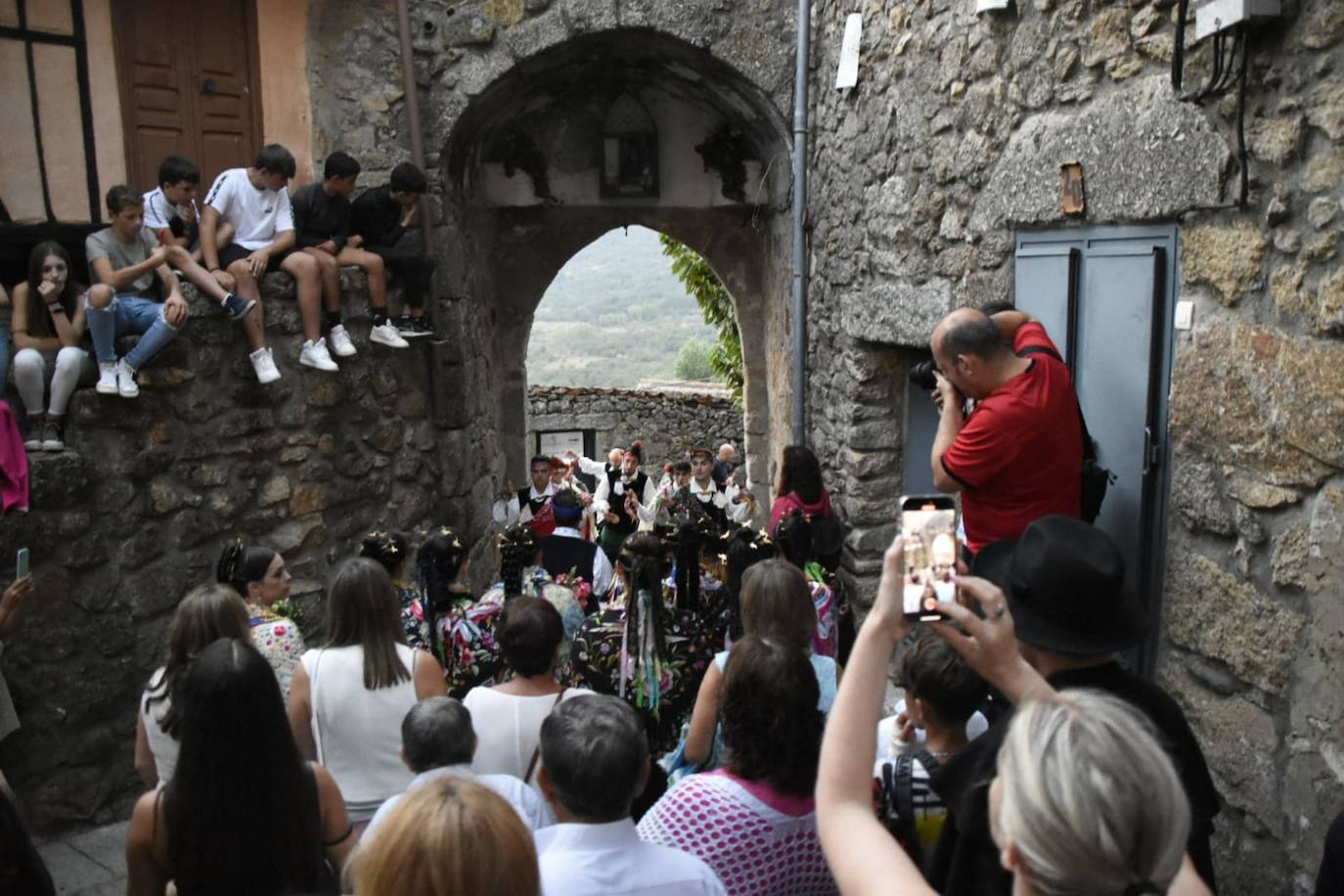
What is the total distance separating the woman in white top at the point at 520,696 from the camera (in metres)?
2.55

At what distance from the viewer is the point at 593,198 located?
8.43m

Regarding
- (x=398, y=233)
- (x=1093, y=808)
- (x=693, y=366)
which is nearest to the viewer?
(x=1093, y=808)

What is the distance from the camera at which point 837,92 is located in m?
6.16

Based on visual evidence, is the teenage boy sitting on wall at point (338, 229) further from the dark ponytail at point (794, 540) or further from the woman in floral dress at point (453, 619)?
the dark ponytail at point (794, 540)

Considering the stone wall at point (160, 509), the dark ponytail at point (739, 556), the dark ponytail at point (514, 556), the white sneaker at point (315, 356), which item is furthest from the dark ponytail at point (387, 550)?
the white sneaker at point (315, 356)

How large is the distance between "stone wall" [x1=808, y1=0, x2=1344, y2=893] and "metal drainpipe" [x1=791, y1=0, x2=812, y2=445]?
7.82ft

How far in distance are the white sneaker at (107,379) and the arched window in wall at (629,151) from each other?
4461mm

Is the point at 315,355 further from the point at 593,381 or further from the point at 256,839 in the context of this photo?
the point at 593,381

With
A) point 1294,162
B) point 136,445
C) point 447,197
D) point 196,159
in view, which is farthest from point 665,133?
point 1294,162

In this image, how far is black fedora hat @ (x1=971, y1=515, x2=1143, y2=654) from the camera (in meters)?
1.84

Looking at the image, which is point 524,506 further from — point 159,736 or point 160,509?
point 159,736

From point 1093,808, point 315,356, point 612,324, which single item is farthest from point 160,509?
point 612,324

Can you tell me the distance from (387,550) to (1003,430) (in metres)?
1.89

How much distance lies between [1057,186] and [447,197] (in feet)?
14.6
